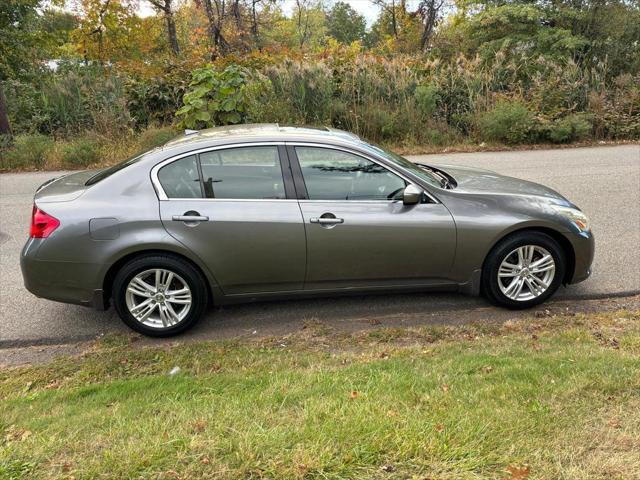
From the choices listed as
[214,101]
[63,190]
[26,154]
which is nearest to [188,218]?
[63,190]

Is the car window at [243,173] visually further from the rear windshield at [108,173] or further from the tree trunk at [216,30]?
the tree trunk at [216,30]

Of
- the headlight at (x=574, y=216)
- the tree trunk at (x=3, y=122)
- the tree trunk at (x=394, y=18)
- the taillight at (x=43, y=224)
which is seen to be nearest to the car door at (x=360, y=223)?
the headlight at (x=574, y=216)

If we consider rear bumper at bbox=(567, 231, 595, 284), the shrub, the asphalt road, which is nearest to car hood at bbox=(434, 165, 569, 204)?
rear bumper at bbox=(567, 231, 595, 284)

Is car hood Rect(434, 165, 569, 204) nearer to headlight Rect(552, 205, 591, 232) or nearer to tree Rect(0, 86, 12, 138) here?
headlight Rect(552, 205, 591, 232)

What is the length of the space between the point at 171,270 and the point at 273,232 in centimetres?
87

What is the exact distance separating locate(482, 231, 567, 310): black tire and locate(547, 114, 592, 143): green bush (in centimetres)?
1023

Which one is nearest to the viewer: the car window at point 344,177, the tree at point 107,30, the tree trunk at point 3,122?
the car window at point 344,177

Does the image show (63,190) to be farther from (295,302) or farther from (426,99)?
(426,99)

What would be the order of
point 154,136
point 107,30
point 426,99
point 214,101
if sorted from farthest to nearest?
point 107,30, point 426,99, point 154,136, point 214,101

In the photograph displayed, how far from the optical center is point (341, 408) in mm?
2869

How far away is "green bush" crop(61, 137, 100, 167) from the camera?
1268 centimetres

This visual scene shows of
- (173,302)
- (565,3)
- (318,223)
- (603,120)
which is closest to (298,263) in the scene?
(318,223)

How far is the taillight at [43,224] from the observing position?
163 inches

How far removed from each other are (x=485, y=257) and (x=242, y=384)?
2.36 metres
